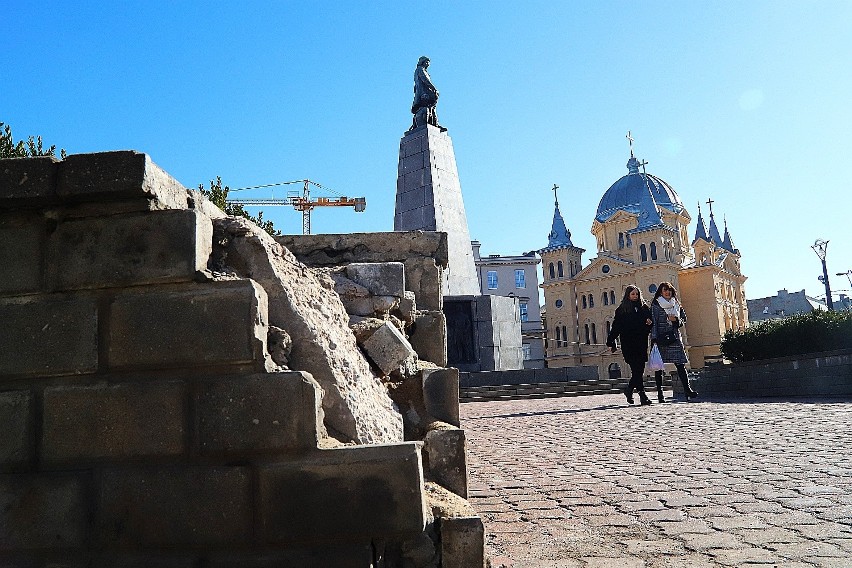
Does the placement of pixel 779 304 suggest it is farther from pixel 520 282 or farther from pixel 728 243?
pixel 520 282

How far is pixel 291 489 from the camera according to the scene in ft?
8.28

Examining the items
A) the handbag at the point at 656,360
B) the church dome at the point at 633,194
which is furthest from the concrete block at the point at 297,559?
the church dome at the point at 633,194

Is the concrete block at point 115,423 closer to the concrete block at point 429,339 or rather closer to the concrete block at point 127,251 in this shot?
the concrete block at point 127,251

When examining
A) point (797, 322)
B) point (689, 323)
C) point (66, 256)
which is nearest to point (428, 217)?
→ point (797, 322)

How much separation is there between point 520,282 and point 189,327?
74.9 m

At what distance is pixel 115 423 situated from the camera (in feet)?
8.58

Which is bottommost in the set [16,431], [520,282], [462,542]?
[462,542]

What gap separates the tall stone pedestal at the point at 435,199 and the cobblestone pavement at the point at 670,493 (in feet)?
34.7

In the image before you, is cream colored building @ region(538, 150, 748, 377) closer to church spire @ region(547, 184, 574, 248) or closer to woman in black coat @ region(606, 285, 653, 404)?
church spire @ region(547, 184, 574, 248)

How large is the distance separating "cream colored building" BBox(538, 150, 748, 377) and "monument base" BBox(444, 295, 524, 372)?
183 ft

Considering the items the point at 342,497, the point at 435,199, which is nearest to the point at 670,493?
the point at 342,497

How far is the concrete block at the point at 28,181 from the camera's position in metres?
2.69

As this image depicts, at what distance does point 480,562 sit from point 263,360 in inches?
47.7

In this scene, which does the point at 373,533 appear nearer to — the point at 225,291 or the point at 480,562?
the point at 480,562
